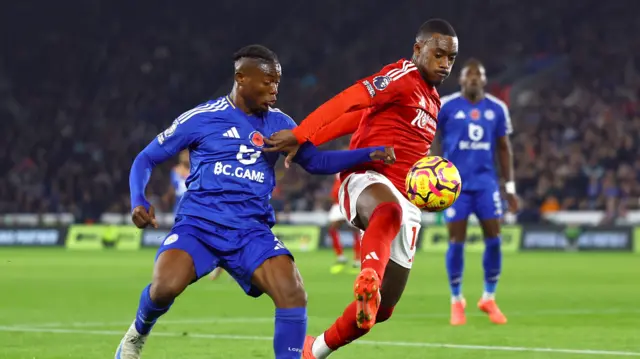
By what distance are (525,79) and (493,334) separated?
23570mm

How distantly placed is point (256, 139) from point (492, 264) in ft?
16.2

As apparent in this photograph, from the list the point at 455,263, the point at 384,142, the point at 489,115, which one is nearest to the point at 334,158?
the point at 384,142

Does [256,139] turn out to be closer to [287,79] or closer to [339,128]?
[339,128]

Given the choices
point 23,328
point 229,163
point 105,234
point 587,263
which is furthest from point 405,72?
point 105,234

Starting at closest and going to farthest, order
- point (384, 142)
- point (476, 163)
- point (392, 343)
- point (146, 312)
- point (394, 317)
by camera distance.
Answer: point (146, 312)
point (384, 142)
point (392, 343)
point (476, 163)
point (394, 317)

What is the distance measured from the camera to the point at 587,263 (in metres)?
20.6

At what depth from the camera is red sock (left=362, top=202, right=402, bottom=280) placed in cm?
608

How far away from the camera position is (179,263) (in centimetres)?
569

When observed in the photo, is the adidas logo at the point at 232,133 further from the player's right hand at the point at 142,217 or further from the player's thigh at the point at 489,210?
the player's thigh at the point at 489,210

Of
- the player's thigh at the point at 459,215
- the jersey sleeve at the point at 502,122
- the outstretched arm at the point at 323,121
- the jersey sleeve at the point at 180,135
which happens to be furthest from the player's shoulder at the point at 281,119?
the jersey sleeve at the point at 502,122

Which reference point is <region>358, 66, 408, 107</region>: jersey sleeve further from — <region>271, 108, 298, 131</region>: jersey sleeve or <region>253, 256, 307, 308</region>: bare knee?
<region>253, 256, 307, 308</region>: bare knee

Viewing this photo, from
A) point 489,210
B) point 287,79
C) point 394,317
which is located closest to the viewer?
point 489,210

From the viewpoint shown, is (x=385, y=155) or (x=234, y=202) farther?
(x=385, y=155)

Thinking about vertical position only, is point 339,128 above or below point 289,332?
above
